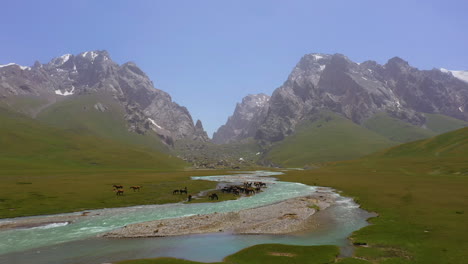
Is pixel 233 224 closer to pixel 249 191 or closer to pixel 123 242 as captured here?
pixel 123 242

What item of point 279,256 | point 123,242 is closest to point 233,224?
point 123,242

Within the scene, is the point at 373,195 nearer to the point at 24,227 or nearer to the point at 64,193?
the point at 24,227

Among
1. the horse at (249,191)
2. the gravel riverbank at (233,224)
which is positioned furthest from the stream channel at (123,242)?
the horse at (249,191)

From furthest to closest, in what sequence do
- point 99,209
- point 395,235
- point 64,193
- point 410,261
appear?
1. point 64,193
2. point 99,209
3. point 395,235
4. point 410,261

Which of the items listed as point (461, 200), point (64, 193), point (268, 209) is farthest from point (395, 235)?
point (64, 193)

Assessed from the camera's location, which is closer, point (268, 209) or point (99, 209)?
point (268, 209)

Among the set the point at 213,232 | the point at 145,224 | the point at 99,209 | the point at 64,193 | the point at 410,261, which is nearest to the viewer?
the point at 410,261

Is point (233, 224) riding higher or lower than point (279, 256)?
lower

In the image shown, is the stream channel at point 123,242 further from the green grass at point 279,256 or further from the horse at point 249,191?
the horse at point 249,191
